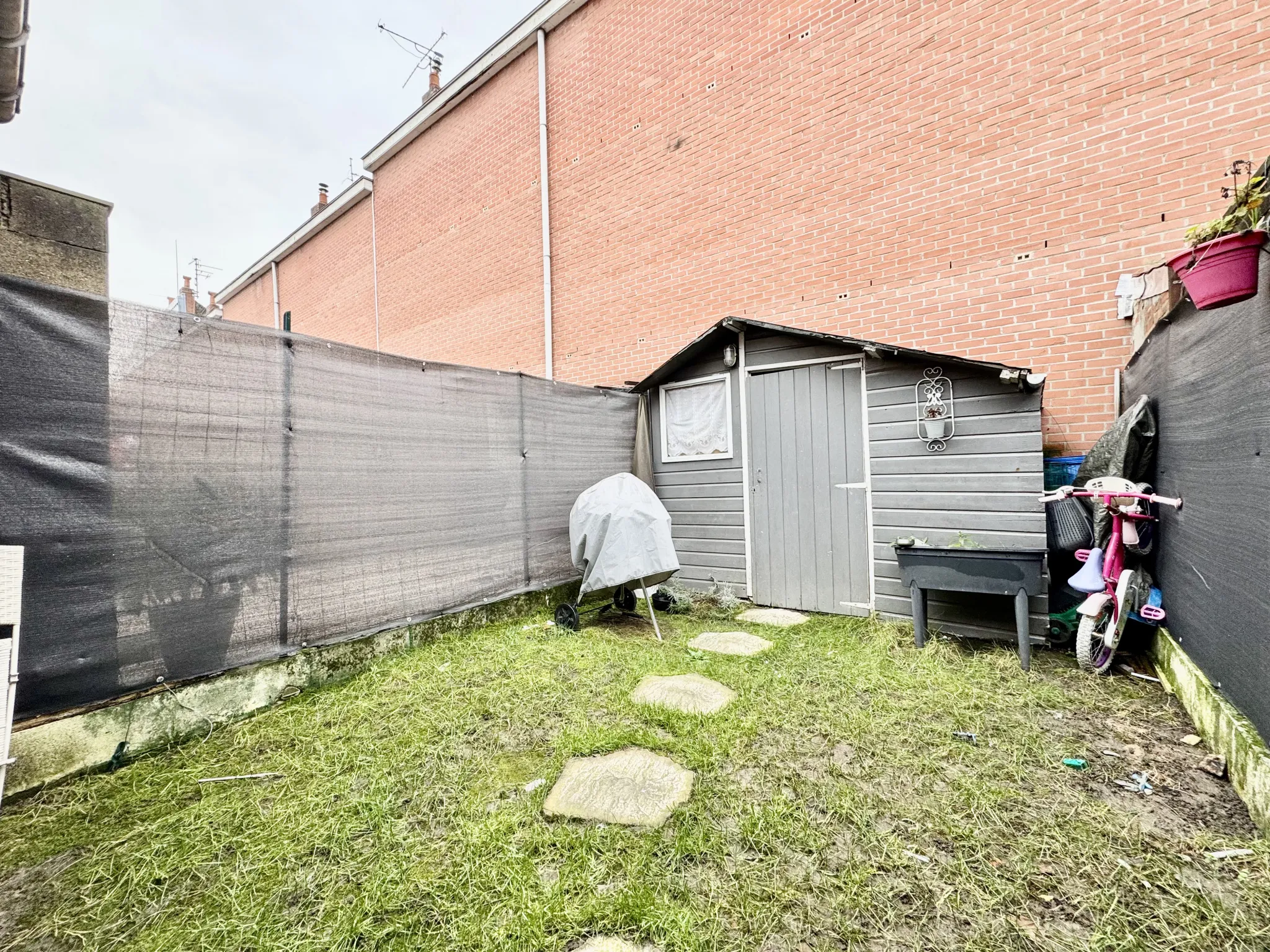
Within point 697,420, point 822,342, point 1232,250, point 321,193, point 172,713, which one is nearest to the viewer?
point 1232,250

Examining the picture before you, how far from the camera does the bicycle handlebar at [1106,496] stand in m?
2.74

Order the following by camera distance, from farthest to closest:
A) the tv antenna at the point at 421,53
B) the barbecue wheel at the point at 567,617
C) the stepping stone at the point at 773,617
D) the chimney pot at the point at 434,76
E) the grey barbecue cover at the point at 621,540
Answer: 1. the chimney pot at the point at 434,76
2. the tv antenna at the point at 421,53
3. the stepping stone at the point at 773,617
4. the barbecue wheel at the point at 567,617
5. the grey barbecue cover at the point at 621,540

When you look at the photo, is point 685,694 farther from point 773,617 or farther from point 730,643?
point 773,617

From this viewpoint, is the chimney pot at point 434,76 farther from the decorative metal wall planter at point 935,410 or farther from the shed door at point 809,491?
the decorative metal wall planter at point 935,410

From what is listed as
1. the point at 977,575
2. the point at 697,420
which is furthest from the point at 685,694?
the point at 697,420

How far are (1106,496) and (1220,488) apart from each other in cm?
98

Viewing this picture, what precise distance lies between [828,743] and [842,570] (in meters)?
2.34

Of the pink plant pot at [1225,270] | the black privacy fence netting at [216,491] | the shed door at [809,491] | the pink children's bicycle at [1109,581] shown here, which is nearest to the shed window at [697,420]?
the shed door at [809,491]

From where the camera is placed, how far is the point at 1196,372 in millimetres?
2568

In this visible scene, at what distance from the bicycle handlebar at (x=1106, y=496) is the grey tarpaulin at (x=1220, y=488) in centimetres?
7

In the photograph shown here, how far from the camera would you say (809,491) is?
15.6ft

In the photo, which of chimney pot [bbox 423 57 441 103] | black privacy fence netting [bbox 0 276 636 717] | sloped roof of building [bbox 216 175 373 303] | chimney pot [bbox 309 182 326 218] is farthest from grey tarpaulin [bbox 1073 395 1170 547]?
chimney pot [bbox 309 182 326 218]

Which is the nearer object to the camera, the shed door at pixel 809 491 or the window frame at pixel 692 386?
the shed door at pixel 809 491

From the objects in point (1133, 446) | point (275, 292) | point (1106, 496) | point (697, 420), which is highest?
point (275, 292)
